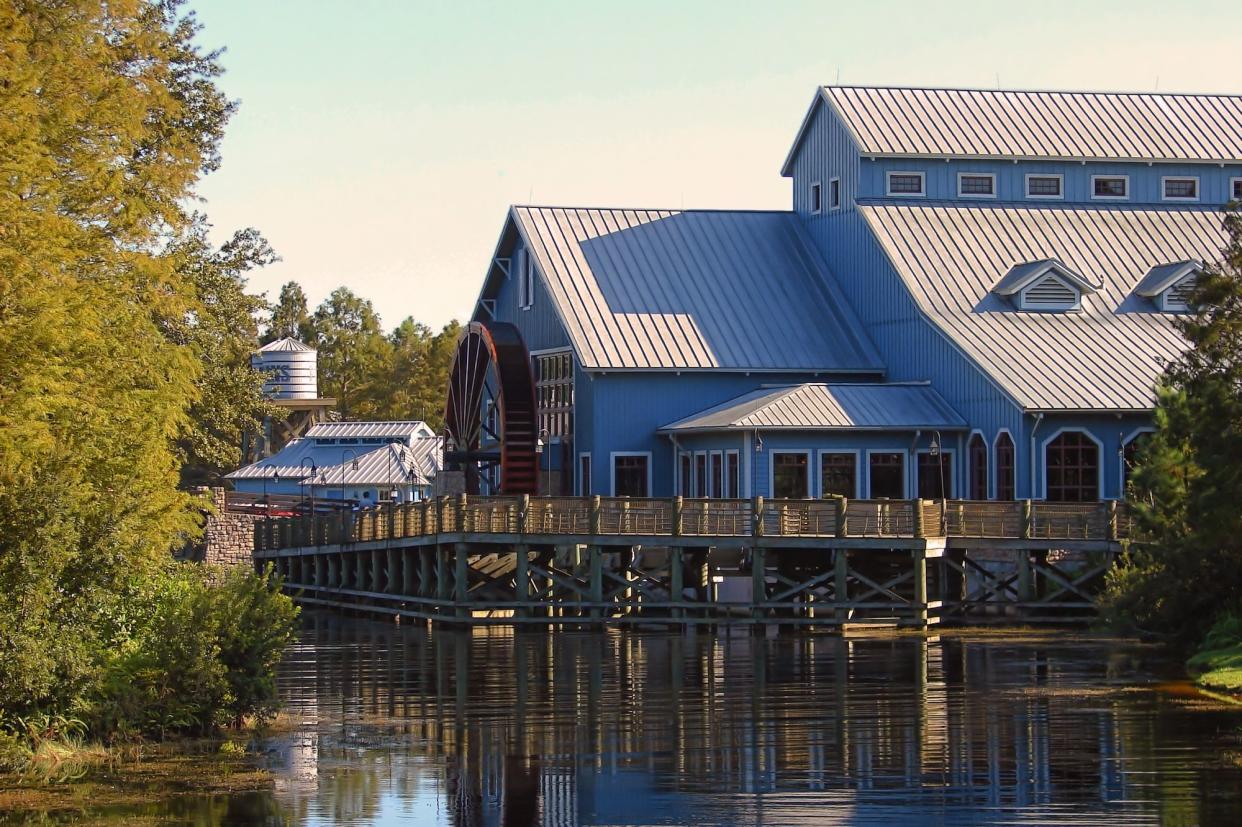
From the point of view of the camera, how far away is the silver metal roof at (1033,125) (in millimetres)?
60156

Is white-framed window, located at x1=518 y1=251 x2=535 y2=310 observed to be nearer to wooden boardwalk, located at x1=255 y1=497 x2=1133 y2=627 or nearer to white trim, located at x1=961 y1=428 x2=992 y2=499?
wooden boardwalk, located at x1=255 y1=497 x2=1133 y2=627

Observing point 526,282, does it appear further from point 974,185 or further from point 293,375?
point 293,375

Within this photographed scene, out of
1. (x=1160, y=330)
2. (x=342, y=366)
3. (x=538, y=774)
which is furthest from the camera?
(x=342, y=366)

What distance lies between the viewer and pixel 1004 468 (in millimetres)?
49875

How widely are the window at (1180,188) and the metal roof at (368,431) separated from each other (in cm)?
5325

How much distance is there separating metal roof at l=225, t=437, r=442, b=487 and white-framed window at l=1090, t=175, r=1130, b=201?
142 ft

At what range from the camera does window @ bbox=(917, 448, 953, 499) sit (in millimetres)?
51469

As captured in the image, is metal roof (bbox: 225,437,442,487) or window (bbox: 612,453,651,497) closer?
window (bbox: 612,453,651,497)

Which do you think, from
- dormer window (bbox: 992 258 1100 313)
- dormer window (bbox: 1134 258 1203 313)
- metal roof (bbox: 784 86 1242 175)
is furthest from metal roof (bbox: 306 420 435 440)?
dormer window (bbox: 1134 258 1203 313)

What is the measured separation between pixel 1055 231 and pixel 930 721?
107 ft

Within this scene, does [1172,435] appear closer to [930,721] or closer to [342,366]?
[930,721]

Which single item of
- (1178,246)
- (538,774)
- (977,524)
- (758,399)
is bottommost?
(538,774)

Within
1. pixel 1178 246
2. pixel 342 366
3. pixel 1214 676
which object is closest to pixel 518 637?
pixel 1214 676

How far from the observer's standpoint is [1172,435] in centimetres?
3644
